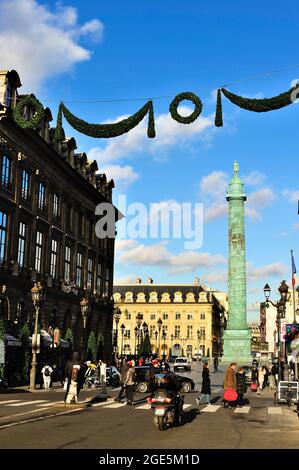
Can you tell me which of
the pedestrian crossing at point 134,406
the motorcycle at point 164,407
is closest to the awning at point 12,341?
the pedestrian crossing at point 134,406

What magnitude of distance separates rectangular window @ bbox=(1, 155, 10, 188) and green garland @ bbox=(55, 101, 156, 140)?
25.6 m

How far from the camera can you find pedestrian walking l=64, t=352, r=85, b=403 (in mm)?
21797

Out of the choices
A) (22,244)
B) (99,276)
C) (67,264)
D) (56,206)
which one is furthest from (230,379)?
(99,276)

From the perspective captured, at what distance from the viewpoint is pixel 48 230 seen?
5144 centimetres

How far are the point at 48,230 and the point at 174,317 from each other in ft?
354

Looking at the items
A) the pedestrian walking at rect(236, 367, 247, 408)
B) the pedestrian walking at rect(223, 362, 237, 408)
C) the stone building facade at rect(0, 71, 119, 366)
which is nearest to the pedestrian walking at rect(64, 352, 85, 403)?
the pedestrian walking at rect(223, 362, 237, 408)

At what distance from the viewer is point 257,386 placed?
39500mm

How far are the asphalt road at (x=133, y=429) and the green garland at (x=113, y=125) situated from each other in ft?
27.6

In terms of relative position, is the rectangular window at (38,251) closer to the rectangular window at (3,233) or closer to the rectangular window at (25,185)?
the rectangular window at (25,185)

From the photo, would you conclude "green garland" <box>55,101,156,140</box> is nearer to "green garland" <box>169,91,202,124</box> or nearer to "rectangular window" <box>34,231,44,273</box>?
"green garland" <box>169,91,202,124</box>

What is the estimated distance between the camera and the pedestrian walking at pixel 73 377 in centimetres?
2180

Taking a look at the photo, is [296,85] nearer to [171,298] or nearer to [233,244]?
[233,244]
